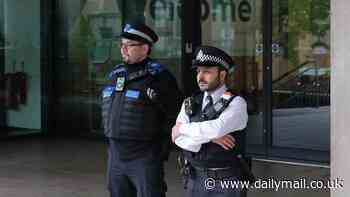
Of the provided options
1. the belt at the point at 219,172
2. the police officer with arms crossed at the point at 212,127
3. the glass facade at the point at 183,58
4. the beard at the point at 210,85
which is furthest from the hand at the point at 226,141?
the glass facade at the point at 183,58

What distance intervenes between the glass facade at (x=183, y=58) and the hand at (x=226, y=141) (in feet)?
17.4

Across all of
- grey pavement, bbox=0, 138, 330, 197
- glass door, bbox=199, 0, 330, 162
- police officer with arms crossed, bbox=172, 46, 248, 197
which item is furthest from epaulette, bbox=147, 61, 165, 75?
glass door, bbox=199, 0, 330, 162

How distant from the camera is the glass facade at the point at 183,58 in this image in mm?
9516

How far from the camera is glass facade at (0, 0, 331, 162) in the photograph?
952 cm

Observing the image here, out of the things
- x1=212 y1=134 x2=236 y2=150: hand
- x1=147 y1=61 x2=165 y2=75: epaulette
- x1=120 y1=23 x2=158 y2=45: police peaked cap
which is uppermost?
x1=120 y1=23 x2=158 y2=45: police peaked cap

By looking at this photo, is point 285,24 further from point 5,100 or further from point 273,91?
point 5,100

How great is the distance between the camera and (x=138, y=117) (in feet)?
15.5

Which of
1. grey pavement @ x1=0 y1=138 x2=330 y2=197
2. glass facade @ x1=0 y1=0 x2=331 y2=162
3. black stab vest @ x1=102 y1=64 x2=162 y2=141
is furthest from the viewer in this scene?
glass facade @ x1=0 y1=0 x2=331 y2=162

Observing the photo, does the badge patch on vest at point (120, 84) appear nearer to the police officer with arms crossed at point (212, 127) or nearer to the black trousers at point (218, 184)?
the police officer with arms crossed at point (212, 127)

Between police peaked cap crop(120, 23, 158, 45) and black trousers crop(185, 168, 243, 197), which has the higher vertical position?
police peaked cap crop(120, 23, 158, 45)

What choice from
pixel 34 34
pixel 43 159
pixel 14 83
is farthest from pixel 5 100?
pixel 43 159

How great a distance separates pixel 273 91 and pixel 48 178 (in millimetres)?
3250

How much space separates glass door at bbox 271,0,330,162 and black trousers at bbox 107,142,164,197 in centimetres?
475

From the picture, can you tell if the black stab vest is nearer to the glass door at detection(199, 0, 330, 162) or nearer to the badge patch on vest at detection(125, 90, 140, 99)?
the badge patch on vest at detection(125, 90, 140, 99)
